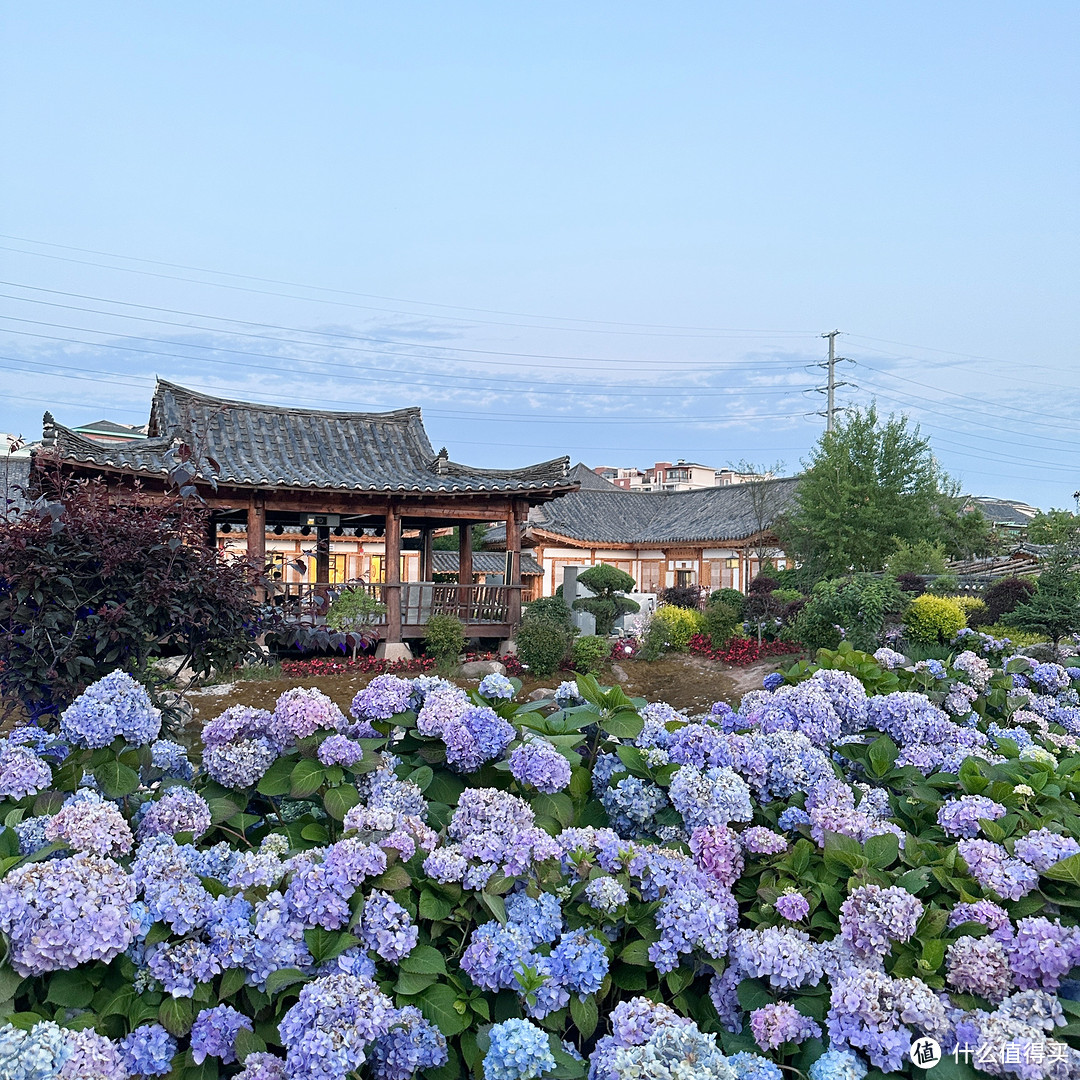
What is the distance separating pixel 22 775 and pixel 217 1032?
0.84m

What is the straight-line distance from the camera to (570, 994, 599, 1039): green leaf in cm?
161

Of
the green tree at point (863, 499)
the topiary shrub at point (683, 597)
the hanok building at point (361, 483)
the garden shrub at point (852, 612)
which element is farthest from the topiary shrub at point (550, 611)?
the green tree at point (863, 499)

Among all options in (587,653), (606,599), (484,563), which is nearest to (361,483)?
(587,653)

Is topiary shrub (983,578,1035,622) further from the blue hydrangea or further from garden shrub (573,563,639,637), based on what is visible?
the blue hydrangea

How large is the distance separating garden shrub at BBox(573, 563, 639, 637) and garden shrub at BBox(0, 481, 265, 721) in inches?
511

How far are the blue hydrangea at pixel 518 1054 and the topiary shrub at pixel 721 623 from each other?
14.5 m

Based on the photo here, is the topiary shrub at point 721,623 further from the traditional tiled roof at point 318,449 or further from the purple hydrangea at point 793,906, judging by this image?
the purple hydrangea at point 793,906

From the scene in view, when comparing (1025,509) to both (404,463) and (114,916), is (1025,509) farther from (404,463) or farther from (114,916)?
(114,916)

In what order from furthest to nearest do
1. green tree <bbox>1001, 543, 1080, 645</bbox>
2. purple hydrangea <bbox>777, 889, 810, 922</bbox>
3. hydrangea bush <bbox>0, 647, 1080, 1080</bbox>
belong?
green tree <bbox>1001, 543, 1080, 645</bbox> → purple hydrangea <bbox>777, 889, 810, 922</bbox> → hydrangea bush <bbox>0, 647, 1080, 1080</bbox>

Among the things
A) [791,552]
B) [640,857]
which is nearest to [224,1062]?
[640,857]

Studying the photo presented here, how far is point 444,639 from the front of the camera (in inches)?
532

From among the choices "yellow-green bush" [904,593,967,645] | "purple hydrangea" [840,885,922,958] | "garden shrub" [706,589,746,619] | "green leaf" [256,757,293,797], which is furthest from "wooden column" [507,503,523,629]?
"purple hydrangea" [840,885,922,958]

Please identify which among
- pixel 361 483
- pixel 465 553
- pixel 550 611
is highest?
pixel 361 483

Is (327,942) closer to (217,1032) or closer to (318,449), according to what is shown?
(217,1032)
